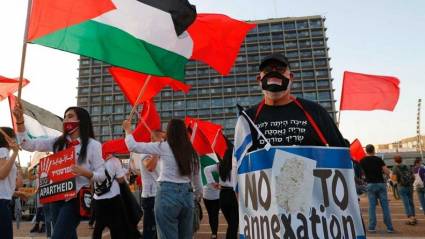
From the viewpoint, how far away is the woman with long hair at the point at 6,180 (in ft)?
12.8

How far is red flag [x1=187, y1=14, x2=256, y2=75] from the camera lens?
5.18m

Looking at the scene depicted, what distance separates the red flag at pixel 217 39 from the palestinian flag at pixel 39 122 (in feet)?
10.4

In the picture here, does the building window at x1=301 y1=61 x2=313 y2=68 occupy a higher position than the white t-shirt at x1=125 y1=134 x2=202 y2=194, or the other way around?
the building window at x1=301 y1=61 x2=313 y2=68

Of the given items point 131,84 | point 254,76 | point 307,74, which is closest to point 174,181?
point 131,84

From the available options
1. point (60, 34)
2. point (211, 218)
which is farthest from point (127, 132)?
point (211, 218)

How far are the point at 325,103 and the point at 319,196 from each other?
9674 cm

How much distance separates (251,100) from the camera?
9562cm

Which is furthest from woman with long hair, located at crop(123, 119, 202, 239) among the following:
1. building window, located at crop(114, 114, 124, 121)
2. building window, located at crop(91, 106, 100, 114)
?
building window, located at crop(91, 106, 100, 114)

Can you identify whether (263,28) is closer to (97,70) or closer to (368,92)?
(97,70)

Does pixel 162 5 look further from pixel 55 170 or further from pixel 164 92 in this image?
pixel 164 92

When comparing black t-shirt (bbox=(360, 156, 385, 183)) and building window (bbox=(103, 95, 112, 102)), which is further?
building window (bbox=(103, 95, 112, 102))

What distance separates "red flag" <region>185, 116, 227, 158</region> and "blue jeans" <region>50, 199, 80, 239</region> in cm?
548

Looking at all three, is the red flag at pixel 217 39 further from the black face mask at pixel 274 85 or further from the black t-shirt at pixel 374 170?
the black t-shirt at pixel 374 170

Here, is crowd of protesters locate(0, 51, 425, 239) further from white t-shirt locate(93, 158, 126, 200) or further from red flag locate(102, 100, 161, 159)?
red flag locate(102, 100, 161, 159)
